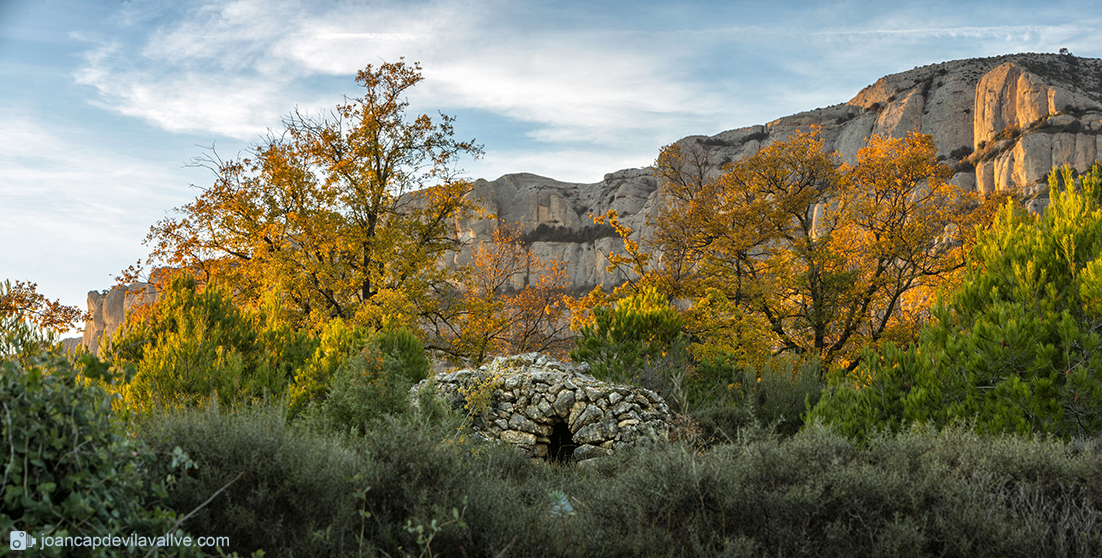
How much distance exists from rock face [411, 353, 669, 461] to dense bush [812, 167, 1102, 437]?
253 centimetres

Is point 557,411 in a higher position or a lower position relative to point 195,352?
lower

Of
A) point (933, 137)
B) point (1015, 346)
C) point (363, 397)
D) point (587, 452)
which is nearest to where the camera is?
point (1015, 346)

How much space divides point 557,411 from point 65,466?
693cm

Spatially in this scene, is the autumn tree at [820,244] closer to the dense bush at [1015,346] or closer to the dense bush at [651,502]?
the dense bush at [1015,346]

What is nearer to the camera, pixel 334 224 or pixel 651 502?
pixel 651 502

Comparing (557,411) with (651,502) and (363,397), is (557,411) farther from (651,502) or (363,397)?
(651,502)

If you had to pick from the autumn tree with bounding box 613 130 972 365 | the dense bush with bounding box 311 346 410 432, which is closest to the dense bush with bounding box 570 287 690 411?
the autumn tree with bounding box 613 130 972 365

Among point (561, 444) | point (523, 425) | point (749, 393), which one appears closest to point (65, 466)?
point (523, 425)

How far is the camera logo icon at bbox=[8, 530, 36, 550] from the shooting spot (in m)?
1.99

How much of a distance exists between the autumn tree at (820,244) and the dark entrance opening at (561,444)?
778 centimetres

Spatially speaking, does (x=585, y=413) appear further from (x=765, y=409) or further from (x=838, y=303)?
(x=838, y=303)

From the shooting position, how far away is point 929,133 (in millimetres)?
39406

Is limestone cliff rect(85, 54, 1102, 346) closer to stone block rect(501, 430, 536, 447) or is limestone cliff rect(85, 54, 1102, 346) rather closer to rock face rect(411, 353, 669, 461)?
rock face rect(411, 353, 669, 461)

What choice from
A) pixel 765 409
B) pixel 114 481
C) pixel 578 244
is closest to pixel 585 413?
pixel 765 409
